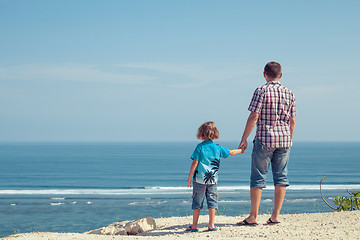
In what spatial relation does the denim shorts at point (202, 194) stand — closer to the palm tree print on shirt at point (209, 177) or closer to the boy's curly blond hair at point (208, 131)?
the palm tree print on shirt at point (209, 177)

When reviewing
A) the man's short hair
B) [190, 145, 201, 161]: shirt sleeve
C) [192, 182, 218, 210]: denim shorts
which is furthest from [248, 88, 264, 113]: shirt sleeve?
[192, 182, 218, 210]: denim shorts

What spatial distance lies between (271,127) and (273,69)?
0.85m

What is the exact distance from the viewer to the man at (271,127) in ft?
19.1

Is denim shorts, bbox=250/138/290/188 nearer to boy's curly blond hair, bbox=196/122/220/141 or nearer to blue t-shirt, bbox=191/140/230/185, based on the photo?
blue t-shirt, bbox=191/140/230/185

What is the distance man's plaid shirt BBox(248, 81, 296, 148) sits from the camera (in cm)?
580

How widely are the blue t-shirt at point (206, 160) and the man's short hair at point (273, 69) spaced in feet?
4.16

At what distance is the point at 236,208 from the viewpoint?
85.6ft

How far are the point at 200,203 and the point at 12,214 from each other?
75.8 feet

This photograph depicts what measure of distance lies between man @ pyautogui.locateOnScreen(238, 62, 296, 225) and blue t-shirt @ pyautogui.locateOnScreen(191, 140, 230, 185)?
45 centimetres

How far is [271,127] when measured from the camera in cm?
585

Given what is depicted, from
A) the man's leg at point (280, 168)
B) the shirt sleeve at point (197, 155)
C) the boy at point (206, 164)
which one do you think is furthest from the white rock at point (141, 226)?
the man's leg at point (280, 168)

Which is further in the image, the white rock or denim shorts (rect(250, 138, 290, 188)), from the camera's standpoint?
the white rock

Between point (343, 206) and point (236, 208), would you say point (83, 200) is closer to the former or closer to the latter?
point (236, 208)

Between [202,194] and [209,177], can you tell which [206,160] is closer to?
[209,177]
